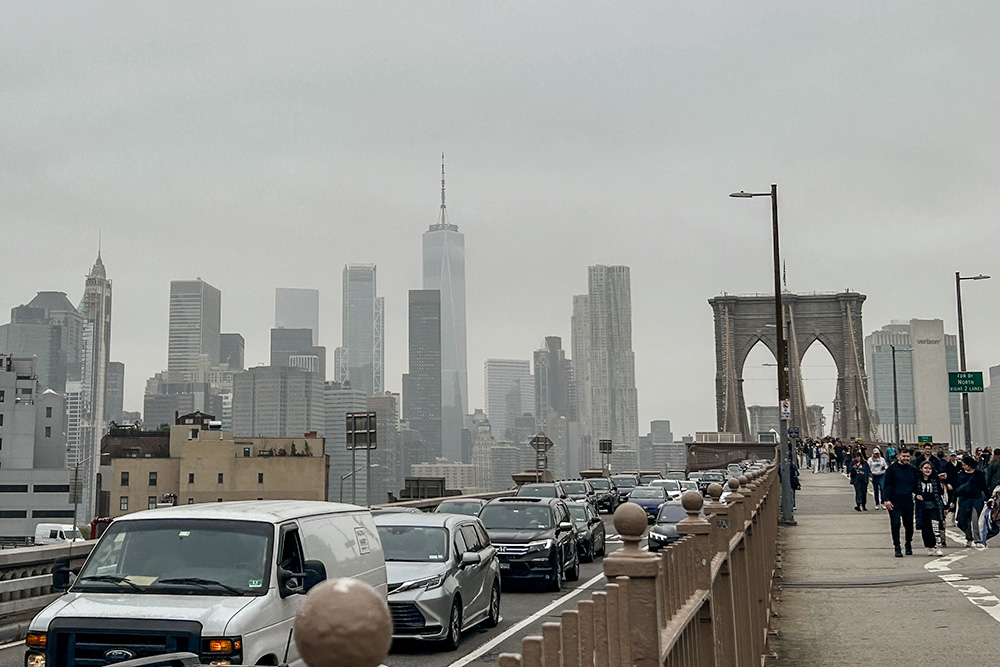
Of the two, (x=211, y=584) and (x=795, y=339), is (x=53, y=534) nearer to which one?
(x=211, y=584)

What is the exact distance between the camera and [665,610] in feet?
15.0

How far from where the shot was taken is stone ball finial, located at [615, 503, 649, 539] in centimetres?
401

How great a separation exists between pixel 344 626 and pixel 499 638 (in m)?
12.8

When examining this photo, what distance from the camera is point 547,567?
19.0 meters

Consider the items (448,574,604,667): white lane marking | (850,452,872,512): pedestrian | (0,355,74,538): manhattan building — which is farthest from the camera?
(0,355,74,538): manhattan building

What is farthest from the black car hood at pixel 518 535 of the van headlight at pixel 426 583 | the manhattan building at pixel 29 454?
the manhattan building at pixel 29 454

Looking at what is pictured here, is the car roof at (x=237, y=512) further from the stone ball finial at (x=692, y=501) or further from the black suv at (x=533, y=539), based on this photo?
the black suv at (x=533, y=539)

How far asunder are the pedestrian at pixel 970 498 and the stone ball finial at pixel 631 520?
19.1 meters

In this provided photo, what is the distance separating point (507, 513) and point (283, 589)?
1193 cm

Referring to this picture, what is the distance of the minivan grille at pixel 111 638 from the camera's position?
25.8 ft

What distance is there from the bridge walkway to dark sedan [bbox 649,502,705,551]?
2.54 metres

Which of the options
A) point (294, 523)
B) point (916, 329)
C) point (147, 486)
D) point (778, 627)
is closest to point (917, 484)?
point (778, 627)

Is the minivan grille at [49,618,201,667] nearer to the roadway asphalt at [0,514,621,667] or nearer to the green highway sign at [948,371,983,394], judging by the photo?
the roadway asphalt at [0,514,621,667]

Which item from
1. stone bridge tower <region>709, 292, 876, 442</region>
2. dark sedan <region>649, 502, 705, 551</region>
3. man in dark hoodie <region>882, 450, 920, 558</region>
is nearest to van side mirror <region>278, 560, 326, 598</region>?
man in dark hoodie <region>882, 450, 920, 558</region>
